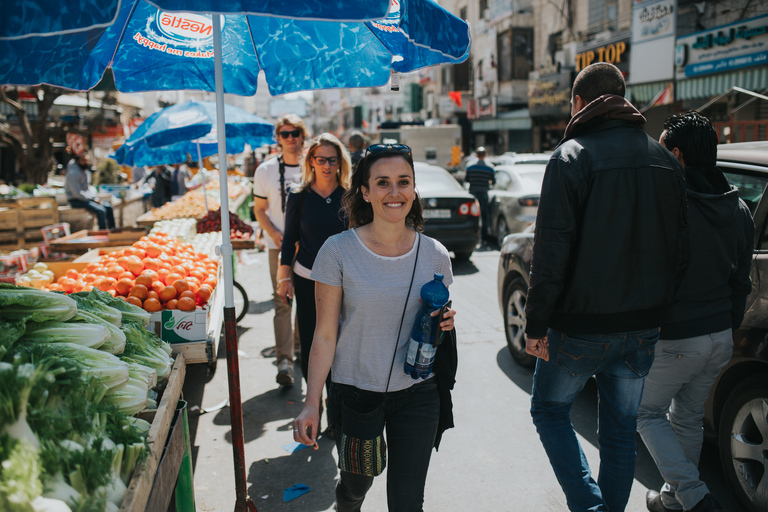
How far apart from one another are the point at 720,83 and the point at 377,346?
16.3 m

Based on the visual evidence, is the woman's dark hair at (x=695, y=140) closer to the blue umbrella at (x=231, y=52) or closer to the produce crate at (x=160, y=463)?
the blue umbrella at (x=231, y=52)

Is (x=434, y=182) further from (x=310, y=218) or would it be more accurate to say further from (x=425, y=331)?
(x=425, y=331)

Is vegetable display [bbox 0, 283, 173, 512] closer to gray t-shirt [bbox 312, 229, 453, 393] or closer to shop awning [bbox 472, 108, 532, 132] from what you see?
gray t-shirt [bbox 312, 229, 453, 393]

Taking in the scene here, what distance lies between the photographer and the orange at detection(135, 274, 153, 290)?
3.98 metres

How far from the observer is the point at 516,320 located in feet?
17.3

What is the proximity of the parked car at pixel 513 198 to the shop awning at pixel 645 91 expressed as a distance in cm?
874

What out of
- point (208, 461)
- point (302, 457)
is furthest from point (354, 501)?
point (208, 461)

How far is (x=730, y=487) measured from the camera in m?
3.22

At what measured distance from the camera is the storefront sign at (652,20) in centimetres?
1704

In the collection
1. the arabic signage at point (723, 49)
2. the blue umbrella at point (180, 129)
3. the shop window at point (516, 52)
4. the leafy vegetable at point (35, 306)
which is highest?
the shop window at point (516, 52)

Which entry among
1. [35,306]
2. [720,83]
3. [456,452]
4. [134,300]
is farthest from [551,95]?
[35,306]

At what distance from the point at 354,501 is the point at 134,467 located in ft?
3.28

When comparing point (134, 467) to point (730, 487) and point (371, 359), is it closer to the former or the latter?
point (371, 359)

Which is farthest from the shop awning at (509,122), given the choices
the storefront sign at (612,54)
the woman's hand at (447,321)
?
the woman's hand at (447,321)
